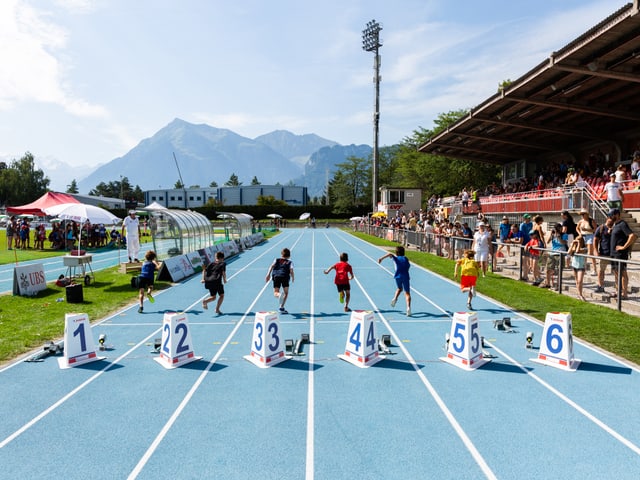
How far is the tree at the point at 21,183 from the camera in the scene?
95500 mm

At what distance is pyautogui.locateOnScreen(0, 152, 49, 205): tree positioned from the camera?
95500mm

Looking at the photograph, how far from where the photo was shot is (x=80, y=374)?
23.9 feet

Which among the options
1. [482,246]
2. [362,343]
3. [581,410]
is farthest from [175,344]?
[482,246]

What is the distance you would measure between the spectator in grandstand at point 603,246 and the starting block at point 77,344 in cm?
1189

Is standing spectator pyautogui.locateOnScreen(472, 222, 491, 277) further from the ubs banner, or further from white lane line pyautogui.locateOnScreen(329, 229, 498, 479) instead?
the ubs banner

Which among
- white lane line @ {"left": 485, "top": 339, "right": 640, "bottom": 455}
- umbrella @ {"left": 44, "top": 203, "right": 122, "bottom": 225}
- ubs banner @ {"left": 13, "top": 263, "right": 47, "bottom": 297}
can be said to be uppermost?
umbrella @ {"left": 44, "top": 203, "right": 122, "bottom": 225}

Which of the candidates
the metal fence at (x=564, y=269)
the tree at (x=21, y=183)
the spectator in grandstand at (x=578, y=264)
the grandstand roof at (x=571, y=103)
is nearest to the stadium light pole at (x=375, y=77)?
the grandstand roof at (x=571, y=103)

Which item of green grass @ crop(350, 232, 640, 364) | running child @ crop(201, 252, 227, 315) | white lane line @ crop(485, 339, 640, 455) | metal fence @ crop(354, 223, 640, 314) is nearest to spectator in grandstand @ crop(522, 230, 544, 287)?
metal fence @ crop(354, 223, 640, 314)

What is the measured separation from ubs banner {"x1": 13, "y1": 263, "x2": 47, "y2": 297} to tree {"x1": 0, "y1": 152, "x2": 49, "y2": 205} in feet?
325

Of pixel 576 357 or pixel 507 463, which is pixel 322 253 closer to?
pixel 576 357

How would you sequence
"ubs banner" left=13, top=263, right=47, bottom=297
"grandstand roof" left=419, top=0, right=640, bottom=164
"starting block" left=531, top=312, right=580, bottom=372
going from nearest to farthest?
"starting block" left=531, top=312, right=580, bottom=372 → "ubs banner" left=13, top=263, right=47, bottom=297 → "grandstand roof" left=419, top=0, right=640, bottom=164

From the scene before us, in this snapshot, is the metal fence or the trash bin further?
the trash bin

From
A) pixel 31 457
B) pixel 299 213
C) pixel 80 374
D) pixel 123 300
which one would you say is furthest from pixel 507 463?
pixel 299 213

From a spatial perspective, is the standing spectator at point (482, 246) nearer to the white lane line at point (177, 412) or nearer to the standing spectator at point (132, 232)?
the white lane line at point (177, 412)
